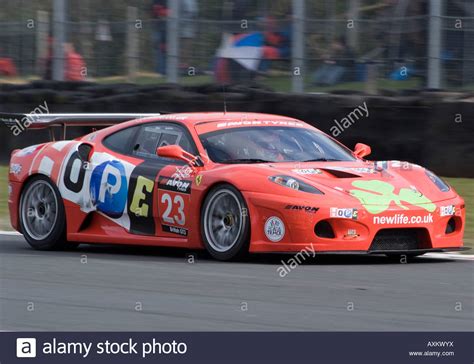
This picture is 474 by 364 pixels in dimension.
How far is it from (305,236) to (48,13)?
9.29 m

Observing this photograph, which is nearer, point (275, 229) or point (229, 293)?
point (229, 293)

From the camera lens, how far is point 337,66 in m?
14.3

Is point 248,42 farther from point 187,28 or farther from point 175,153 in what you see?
point 175,153

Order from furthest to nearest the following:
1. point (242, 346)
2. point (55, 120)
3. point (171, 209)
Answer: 1. point (55, 120)
2. point (171, 209)
3. point (242, 346)

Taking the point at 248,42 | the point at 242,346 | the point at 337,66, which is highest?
the point at 248,42

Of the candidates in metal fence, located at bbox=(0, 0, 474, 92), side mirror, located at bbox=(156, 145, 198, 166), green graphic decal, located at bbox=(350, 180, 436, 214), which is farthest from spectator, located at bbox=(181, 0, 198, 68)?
green graphic decal, located at bbox=(350, 180, 436, 214)

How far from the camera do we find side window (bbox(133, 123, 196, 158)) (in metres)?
9.56

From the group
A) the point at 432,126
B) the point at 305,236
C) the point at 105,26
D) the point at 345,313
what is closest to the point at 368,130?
the point at 432,126

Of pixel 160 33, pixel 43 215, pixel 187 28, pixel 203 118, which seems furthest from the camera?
pixel 160 33

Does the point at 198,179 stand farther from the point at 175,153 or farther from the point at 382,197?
the point at 382,197

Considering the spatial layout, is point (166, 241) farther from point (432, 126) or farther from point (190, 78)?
point (190, 78)

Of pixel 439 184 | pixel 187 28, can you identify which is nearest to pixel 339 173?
pixel 439 184

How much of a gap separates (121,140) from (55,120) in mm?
929

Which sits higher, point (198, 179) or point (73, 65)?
point (73, 65)
